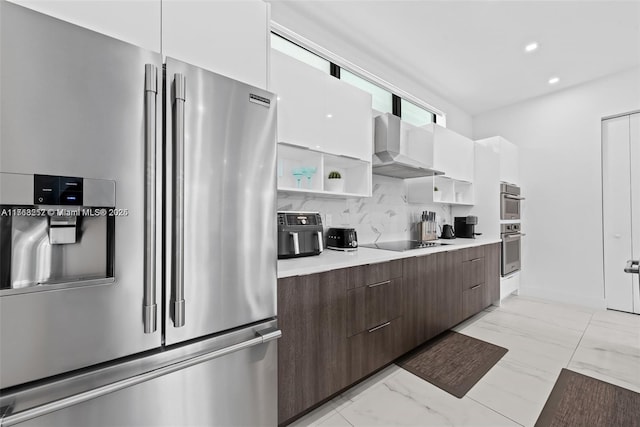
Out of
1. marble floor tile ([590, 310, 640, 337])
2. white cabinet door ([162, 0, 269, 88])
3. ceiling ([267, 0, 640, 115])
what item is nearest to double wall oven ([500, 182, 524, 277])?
marble floor tile ([590, 310, 640, 337])

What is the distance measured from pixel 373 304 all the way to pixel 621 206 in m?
3.66

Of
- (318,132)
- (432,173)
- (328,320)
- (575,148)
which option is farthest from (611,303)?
(318,132)

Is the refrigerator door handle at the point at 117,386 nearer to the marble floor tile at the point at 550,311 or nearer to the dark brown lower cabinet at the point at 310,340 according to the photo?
the dark brown lower cabinet at the point at 310,340

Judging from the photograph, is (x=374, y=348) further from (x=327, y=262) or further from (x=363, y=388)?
(x=327, y=262)

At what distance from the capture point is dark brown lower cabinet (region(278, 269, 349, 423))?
4.50 feet

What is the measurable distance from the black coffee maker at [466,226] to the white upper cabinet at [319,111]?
2080 mm

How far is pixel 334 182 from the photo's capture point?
91.7 inches

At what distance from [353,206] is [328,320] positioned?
4.35ft

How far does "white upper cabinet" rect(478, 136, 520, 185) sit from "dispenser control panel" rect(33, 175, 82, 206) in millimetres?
4209

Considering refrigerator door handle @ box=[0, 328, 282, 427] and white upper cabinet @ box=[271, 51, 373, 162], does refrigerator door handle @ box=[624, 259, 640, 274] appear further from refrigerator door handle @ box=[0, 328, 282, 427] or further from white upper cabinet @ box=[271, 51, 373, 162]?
white upper cabinet @ box=[271, 51, 373, 162]

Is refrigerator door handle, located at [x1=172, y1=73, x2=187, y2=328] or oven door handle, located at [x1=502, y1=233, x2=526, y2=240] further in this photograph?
oven door handle, located at [x1=502, y1=233, x2=526, y2=240]

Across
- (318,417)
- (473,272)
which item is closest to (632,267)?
(318,417)

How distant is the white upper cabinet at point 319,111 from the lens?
1780 mm

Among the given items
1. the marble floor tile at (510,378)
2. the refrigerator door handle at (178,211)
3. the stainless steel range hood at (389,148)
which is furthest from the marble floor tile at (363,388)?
the stainless steel range hood at (389,148)
